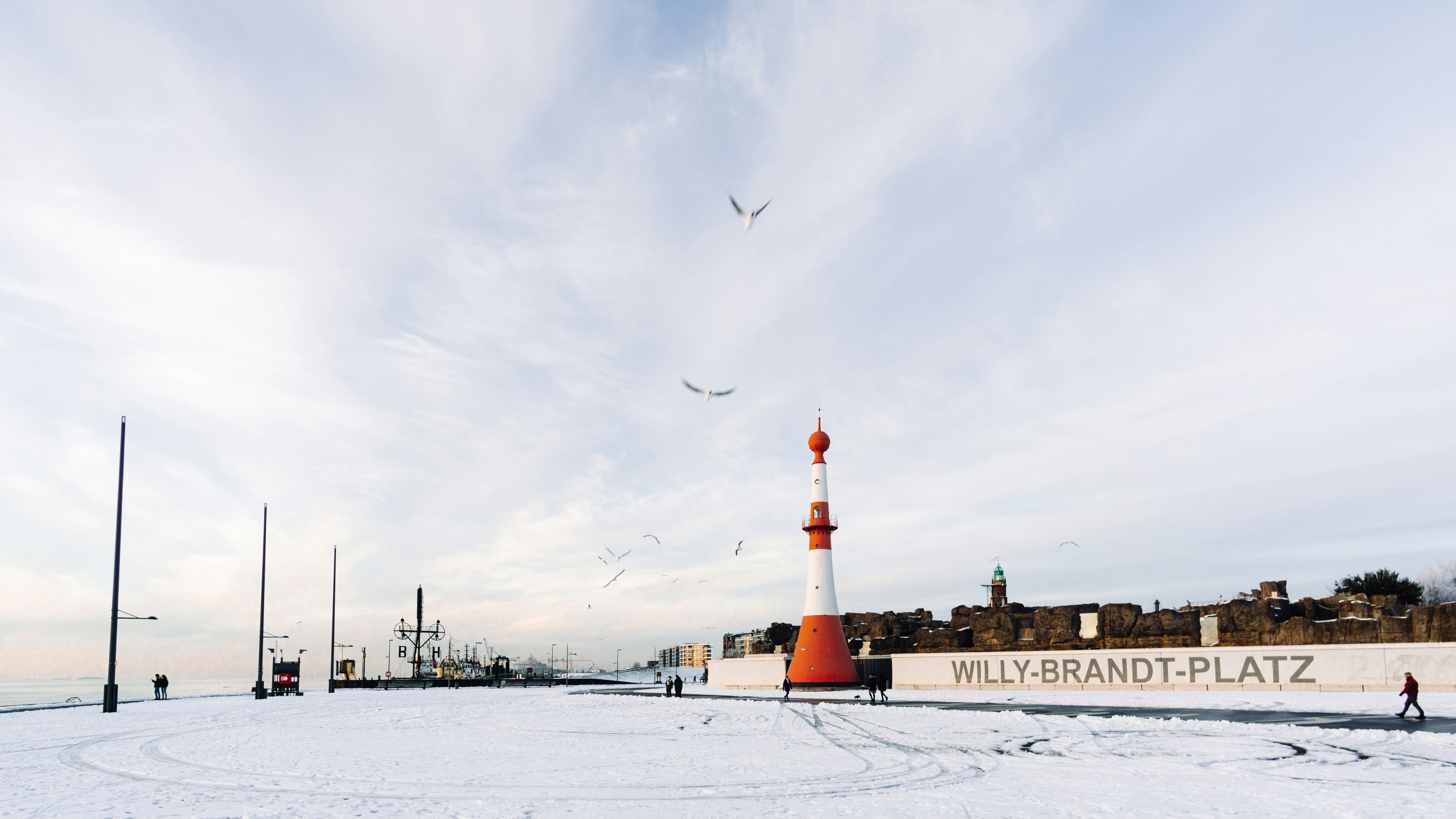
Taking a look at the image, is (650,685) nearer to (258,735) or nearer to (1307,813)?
(258,735)

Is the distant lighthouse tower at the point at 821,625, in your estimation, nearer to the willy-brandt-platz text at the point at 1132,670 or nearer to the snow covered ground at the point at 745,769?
the willy-brandt-platz text at the point at 1132,670

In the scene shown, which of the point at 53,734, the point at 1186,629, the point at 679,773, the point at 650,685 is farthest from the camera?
the point at 650,685

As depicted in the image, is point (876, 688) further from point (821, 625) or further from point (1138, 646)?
point (1138, 646)

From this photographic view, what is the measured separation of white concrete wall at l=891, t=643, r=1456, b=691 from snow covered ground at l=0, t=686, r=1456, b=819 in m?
5.08

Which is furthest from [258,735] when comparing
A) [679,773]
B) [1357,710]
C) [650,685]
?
[650,685]

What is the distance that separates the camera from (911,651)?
53.4m

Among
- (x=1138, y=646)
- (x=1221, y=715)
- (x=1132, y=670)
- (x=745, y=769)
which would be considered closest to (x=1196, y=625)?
(x=1138, y=646)

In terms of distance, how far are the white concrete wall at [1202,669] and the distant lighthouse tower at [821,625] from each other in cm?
411

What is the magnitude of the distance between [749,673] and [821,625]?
13252 millimetres

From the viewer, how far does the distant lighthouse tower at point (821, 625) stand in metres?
43.3

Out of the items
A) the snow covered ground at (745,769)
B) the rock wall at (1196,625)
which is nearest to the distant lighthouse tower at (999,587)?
the rock wall at (1196,625)

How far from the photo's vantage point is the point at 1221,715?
77.6ft

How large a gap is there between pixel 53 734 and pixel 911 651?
42338 millimetres

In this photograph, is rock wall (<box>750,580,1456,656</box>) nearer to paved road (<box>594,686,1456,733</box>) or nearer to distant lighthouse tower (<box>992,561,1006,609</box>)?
paved road (<box>594,686,1456,733</box>)
